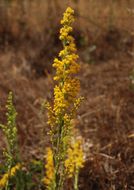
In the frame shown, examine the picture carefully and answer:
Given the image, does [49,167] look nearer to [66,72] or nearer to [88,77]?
[66,72]

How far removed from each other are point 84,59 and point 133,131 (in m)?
1.79

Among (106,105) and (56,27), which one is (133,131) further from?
(56,27)

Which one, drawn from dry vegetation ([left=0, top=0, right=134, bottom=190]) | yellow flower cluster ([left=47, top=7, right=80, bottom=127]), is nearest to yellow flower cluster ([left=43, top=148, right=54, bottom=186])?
dry vegetation ([left=0, top=0, right=134, bottom=190])

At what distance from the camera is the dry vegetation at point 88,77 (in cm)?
287

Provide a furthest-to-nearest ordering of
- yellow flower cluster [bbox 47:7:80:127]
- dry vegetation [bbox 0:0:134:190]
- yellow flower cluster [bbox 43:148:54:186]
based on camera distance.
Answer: dry vegetation [bbox 0:0:134:190] < yellow flower cluster [bbox 43:148:54:186] < yellow flower cluster [bbox 47:7:80:127]

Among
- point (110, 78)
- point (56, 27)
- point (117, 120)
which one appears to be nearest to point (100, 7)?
point (56, 27)

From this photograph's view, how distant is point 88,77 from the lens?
433 centimetres

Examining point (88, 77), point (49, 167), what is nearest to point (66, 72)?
point (49, 167)

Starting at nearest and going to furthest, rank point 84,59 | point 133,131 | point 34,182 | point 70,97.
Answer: point 70,97 → point 34,182 → point 133,131 → point 84,59

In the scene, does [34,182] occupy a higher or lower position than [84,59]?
lower

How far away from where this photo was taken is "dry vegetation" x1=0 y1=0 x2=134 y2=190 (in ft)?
9.41

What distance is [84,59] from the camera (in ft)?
15.6

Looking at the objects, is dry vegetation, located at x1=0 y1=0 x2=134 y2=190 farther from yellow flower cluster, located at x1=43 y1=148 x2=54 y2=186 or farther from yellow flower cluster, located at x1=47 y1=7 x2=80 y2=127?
yellow flower cluster, located at x1=47 y1=7 x2=80 y2=127

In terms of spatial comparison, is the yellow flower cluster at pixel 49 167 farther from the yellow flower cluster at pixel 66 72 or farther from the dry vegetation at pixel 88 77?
the yellow flower cluster at pixel 66 72
